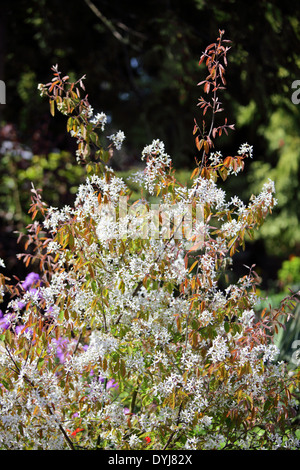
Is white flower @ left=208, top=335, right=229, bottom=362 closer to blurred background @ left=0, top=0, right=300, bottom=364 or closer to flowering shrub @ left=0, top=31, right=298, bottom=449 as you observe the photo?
flowering shrub @ left=0, top=31, right=298, bottom=449

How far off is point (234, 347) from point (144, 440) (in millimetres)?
681

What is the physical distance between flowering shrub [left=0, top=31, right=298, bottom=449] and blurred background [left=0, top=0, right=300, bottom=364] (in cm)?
299

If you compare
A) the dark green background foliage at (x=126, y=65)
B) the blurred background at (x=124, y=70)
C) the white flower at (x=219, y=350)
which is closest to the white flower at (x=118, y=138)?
the white flower at (x=219, y=350)

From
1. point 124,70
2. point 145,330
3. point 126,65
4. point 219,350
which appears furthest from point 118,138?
point 124,70

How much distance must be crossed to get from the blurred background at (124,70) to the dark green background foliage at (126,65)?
16mm

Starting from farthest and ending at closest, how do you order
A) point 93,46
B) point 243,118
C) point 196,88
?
point 243,118, point 93,46, point 196,88

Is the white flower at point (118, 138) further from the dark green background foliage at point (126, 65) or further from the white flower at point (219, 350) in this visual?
the dark green background foliage at point (126, 65)

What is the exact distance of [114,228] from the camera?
2184 mm

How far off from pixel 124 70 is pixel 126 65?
7.18 feet

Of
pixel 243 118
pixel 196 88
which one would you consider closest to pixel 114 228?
pixel 196 88

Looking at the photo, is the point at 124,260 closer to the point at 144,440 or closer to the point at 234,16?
the point at 144,440

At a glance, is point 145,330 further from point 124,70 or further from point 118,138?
point 124,70

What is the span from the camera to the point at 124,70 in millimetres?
10531

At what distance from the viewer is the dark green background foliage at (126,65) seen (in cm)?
617
